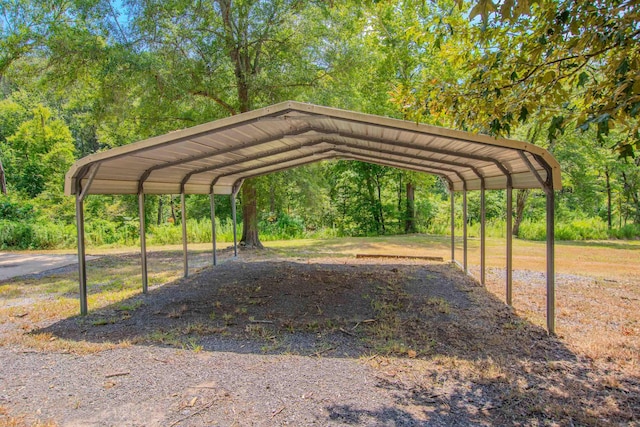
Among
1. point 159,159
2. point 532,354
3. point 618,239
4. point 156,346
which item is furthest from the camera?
point 618,239

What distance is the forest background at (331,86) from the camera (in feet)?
11.5

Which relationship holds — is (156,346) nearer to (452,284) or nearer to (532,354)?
(532,354)

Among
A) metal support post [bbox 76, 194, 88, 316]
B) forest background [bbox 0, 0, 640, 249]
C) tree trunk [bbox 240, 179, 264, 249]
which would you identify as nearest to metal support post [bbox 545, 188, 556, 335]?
forest background [bbox 0, 0, 640, 249]

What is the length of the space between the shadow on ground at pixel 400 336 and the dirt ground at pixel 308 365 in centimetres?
2

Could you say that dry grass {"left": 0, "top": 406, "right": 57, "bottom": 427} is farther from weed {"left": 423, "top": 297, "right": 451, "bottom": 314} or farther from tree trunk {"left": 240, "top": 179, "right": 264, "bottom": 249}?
tree trunk {"left": 240, "top": 179, "right": 264, "bottom": 249}

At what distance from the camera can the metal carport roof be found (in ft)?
13.1

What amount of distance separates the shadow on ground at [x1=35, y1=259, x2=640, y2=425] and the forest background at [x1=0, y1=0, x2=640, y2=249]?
5.82 feet

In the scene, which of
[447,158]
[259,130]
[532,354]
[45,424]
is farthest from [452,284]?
[45,424]

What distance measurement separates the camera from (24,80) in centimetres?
986

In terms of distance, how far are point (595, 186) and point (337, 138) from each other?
1633 cm

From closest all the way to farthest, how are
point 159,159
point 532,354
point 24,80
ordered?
point 532,354 → point 159,159 → point 24,80

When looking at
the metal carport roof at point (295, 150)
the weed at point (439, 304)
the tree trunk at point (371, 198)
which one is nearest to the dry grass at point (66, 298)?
the metal carport roof at point (295, 150)

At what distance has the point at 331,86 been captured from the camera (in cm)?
1055

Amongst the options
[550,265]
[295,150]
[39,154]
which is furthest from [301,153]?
[39,154]
